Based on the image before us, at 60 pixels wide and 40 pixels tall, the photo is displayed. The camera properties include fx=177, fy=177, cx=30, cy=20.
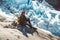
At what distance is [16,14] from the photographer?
3.16 meters

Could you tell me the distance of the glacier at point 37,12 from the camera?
10.4 feet

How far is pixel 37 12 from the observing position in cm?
330

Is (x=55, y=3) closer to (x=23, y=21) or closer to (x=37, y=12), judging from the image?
(x=37, y=12)

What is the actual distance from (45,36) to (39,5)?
1.99 feet

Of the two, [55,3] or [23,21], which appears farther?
[55,3]

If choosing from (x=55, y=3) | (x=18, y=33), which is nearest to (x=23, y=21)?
(x=18, y=33)

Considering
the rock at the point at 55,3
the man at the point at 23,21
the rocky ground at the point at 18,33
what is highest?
the rock at the point at 55,3

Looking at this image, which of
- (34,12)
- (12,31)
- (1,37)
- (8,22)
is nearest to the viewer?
(1,37)

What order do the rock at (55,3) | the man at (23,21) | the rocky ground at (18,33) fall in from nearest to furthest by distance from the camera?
the rocky ground at (18,33) < the man at (23,21) < the rock at (55,3)

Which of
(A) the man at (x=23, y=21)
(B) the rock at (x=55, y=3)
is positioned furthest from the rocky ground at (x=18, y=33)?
(B) the rock at (x=55, y=3)

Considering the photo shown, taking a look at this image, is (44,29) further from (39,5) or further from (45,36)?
(39,5)

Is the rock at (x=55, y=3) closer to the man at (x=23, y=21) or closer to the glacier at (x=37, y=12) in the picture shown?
the glacier at (x=37, y=12)

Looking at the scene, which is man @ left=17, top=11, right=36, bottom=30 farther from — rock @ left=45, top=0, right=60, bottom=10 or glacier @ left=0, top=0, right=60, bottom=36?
rock @ left=45, top=0, right=60, bottom=10

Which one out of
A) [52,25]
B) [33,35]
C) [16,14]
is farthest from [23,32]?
[52,25]
